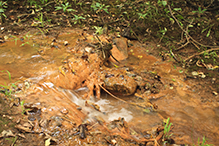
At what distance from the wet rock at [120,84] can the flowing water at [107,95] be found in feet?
0.58

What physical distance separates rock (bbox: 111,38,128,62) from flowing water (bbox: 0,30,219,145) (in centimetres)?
29

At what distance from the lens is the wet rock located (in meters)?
3.76

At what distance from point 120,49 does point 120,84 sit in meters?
1.48

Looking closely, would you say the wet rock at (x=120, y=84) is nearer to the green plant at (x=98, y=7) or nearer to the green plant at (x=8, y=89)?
the green plant at (x=8, y=89)

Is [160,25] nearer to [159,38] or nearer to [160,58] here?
[159,38]

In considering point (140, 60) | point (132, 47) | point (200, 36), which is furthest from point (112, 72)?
point (200, 36)

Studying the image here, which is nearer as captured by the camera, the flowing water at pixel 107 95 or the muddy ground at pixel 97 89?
the muddy ground at pixel 97 89

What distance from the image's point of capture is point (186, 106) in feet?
11.9

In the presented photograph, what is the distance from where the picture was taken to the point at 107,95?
385cm

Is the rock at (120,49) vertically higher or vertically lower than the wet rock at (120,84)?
higher

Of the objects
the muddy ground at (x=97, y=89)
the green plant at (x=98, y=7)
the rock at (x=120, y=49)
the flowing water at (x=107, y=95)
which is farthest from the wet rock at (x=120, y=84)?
Result: the green plant at (x=98, y=7)

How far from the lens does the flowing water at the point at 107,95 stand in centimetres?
286

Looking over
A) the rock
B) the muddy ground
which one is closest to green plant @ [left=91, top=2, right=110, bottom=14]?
the muddy ground

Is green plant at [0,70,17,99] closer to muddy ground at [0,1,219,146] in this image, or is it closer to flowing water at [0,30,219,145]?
muddy ground at [0,1,219,146]
